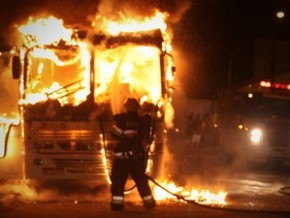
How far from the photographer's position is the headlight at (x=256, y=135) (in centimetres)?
1881

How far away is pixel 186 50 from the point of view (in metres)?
43.2

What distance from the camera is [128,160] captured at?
32.2 feet

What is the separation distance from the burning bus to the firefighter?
69cm

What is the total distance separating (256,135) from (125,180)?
9762mm

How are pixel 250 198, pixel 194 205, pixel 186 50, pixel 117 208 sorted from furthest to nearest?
pixel 186 50, pixel 250 198, pixel 194 205, pixel 117 208

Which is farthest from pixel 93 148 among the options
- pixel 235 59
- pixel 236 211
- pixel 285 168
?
pixel 235 59

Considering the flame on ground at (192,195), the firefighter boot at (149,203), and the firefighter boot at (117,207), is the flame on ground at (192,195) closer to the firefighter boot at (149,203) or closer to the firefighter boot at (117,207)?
the firefighter boot at (149,203)

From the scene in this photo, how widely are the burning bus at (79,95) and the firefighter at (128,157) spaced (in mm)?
691

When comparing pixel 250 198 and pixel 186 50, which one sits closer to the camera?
pixel 250 198

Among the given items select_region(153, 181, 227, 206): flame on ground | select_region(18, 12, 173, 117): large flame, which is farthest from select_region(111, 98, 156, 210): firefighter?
select_region(153, 181, 227, 206): flame on ground

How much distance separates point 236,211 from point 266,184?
5.20 metres

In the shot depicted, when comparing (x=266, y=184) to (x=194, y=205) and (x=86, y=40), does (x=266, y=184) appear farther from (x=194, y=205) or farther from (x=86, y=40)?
(x=86, y=40)

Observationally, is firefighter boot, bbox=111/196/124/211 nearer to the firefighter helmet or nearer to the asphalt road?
the asphalt road

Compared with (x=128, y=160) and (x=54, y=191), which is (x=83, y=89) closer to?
(x=128, y=160)
